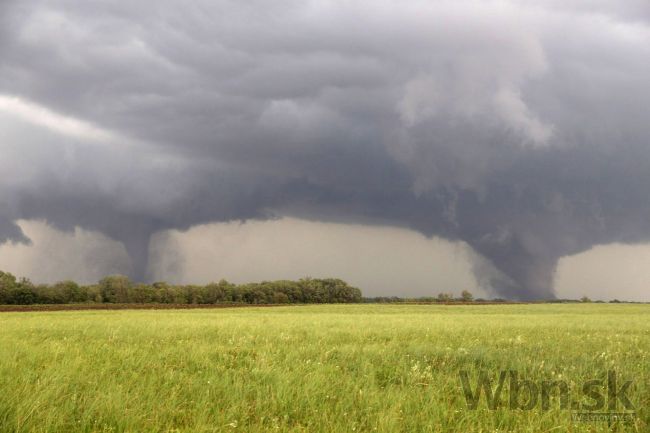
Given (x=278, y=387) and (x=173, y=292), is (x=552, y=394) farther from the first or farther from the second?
(x=173, y=292)

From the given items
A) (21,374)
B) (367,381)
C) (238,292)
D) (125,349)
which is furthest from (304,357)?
(238,292)

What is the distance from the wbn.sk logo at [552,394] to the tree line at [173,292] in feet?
379

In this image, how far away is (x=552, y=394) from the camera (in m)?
8.52

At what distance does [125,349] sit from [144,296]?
126 meters

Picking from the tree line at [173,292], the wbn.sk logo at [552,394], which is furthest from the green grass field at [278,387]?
the tree line at [173,292]

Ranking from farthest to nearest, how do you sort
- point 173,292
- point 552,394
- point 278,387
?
point 173,292
point 552,394
point 278,387

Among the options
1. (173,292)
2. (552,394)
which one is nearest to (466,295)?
(173,292)

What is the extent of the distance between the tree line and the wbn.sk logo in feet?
379

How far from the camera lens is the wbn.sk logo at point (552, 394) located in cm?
768

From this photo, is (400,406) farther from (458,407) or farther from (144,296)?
(144,296)

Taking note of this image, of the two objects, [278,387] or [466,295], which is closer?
[278,387]

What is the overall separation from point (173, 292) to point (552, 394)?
12879 cm

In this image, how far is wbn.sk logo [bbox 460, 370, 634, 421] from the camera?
25.2ft

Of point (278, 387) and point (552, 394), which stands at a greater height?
point (278, 387)
